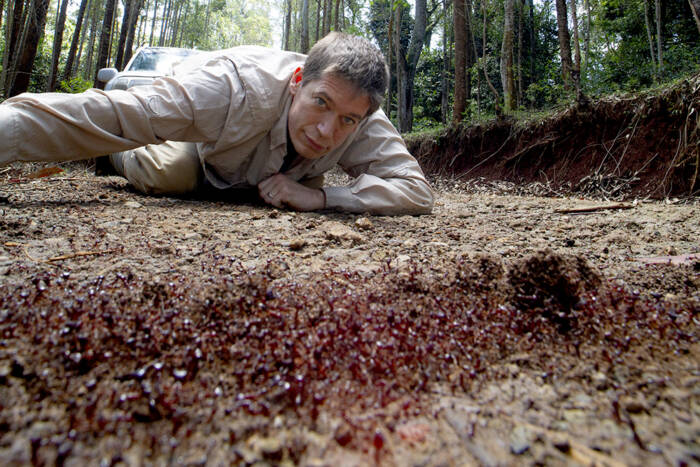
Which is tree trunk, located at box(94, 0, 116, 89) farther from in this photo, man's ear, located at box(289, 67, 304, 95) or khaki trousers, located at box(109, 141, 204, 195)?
man's ear, located at box(289, 67, 304, 95)

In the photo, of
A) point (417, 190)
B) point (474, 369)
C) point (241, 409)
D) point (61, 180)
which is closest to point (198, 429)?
point (241, 409)

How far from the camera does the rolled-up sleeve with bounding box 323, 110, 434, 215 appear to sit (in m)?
2.96

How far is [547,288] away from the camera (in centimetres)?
128

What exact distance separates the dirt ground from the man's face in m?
1.06

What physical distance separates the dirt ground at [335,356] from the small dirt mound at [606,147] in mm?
3067

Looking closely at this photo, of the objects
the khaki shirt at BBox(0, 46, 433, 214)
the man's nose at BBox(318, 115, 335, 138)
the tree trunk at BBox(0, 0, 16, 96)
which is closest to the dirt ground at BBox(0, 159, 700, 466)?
the khaki shirt at BBox(0, 46, 433, 214)

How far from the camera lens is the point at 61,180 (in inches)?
134

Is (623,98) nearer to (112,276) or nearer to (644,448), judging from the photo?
(644,448)

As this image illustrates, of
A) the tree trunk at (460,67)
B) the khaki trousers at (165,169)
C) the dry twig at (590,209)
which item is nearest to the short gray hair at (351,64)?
the khaki trousers at (165,169)

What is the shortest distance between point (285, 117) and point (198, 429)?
2314 millimetres

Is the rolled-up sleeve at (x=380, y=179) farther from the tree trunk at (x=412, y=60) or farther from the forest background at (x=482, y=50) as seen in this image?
the tree trunk at (x=412, y=60)

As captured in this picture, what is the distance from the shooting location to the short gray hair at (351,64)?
8.23 ft

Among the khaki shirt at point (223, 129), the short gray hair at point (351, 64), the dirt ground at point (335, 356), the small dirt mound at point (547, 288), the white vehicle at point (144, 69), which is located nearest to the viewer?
the dirt ground at point (335, 356)

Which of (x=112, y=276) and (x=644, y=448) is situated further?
(x=112, y=276)
